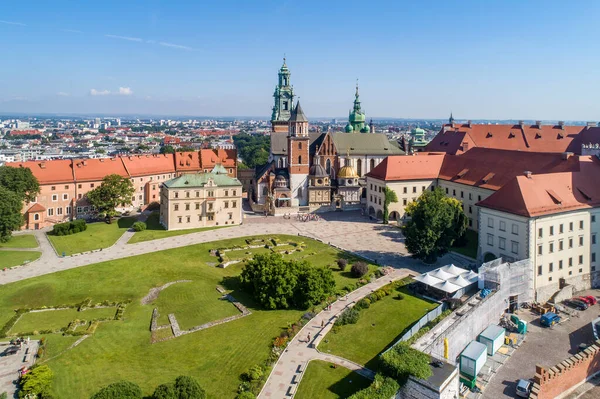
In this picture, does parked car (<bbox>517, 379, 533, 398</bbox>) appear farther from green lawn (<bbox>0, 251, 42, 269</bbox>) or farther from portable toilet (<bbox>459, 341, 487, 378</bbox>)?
green lawn (<bbox>0, 251, 42, 269</bbox>)

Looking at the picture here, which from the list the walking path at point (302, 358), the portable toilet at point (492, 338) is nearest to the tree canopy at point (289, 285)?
the walking path at point (302, 358)

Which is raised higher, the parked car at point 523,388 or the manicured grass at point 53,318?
the manicured grass at point 53,318

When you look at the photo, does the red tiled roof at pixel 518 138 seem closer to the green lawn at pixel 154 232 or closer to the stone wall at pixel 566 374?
the green lawn at pixel 154 232

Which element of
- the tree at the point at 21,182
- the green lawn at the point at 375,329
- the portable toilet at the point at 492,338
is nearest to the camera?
the green lawn at the point at 375,329

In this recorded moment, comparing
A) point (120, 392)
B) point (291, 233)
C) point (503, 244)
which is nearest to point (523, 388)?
point (503, 244)

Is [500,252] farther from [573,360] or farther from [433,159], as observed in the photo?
[433,159]

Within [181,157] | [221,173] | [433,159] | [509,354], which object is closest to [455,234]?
[509,354]

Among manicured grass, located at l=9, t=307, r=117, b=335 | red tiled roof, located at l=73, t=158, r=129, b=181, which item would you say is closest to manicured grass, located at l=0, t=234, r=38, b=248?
red tiled roof, located at l=73, t=158, r=129, b=181

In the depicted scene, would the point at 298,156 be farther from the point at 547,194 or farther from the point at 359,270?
the point at 547,194
